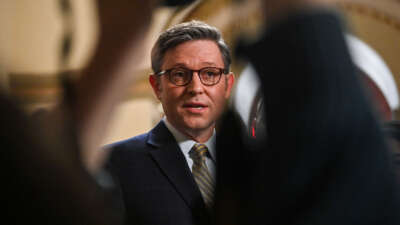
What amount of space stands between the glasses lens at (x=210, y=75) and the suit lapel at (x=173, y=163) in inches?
4.1

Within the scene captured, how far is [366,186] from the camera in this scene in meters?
0.20

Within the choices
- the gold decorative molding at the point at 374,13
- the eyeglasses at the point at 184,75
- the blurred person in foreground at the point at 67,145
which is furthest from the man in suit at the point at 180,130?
→ the gold decorative molding at the point at 374,13

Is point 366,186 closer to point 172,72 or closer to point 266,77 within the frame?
point 266,77

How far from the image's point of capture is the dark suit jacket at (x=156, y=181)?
0.44m

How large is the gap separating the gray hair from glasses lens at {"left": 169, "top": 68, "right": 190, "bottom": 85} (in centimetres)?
3

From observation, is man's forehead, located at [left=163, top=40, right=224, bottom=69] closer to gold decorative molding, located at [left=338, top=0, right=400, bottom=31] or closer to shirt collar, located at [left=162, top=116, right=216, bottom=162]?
shirt collar, located at [left=162, top=116, right=216, bottom=162]

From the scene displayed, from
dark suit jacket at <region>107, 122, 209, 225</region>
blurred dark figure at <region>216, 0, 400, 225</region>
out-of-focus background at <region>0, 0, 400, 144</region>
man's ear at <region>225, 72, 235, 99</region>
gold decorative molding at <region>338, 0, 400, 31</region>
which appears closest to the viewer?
blurred dark figure at <region>216, 0, 400, 225</region>

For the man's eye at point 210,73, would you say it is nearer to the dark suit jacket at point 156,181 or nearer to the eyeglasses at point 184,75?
the eyeglasses at point 184,75

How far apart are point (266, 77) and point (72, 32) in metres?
0.13

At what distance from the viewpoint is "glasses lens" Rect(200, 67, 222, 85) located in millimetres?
518

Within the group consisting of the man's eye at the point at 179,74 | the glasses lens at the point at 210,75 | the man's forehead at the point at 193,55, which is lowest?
the glasses lens at the point at 210,75

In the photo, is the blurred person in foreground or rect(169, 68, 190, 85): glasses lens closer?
the blurred person in foreground

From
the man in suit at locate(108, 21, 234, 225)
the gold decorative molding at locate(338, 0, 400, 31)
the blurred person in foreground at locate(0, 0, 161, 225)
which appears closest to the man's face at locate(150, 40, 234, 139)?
the man in suit at locate(108, 21, 234, 225)

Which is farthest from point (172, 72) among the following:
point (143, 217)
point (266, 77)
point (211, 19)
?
point (211, 19)
